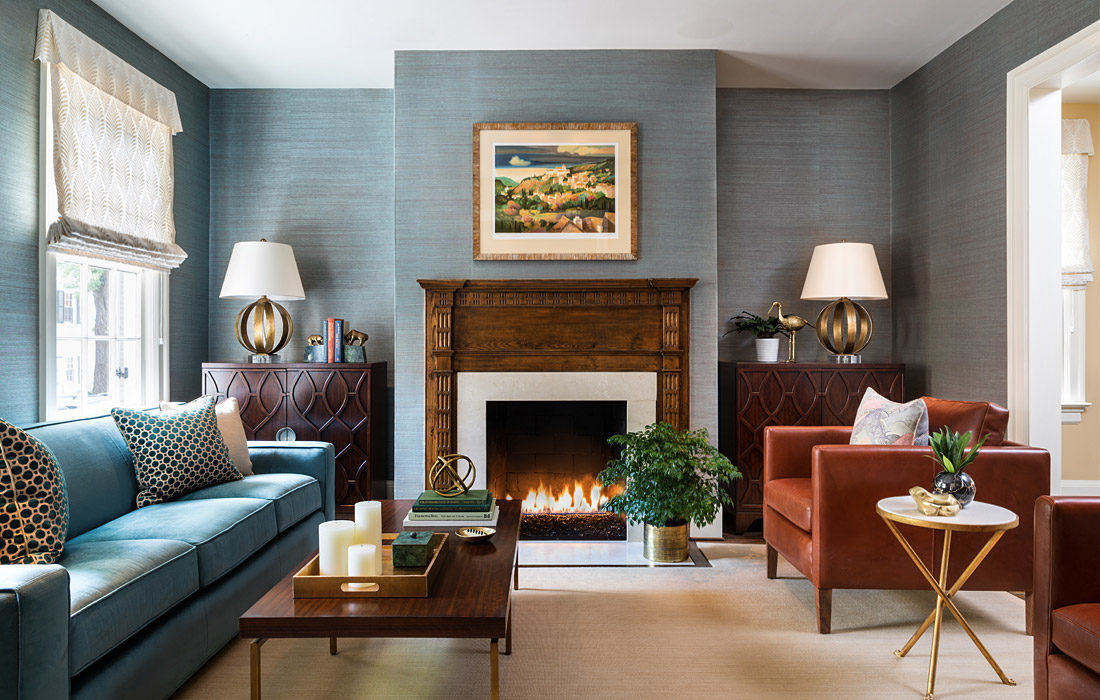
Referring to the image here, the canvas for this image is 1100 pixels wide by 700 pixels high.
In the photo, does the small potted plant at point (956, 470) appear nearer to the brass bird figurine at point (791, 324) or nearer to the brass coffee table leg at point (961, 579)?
the brass coffee table leg at point (961, 579)

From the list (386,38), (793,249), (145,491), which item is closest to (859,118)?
(793,249)

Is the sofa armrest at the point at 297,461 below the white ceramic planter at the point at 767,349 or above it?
below

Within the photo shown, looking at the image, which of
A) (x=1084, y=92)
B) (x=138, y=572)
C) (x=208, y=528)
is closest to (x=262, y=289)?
(x=208, y=528)

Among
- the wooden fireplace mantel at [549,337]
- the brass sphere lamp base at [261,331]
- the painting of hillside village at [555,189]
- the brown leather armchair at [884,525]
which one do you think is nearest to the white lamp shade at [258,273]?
the brass sphere lamp base at [261,331]

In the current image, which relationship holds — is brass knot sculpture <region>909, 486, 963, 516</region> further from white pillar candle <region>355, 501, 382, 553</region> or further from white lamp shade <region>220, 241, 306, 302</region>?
white lamp shade <region>220, 241, 306, 302</region>

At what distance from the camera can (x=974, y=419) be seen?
2551 millimetres

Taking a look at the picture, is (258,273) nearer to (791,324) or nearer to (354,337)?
(354,337)

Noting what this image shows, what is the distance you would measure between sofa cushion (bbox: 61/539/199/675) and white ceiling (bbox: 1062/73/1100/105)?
510cm

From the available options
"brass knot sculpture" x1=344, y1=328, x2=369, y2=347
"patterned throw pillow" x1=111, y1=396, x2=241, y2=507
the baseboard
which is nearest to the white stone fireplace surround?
"brass knot sculpture" x1=344, y1=328, x2=369, y2=347

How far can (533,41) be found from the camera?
362cm

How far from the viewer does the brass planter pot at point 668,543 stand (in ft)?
10.6

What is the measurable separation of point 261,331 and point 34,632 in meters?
2.73

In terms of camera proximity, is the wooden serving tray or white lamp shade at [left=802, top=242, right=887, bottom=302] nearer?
the wooden serving tray

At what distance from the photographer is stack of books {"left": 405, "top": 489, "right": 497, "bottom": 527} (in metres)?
2.32
